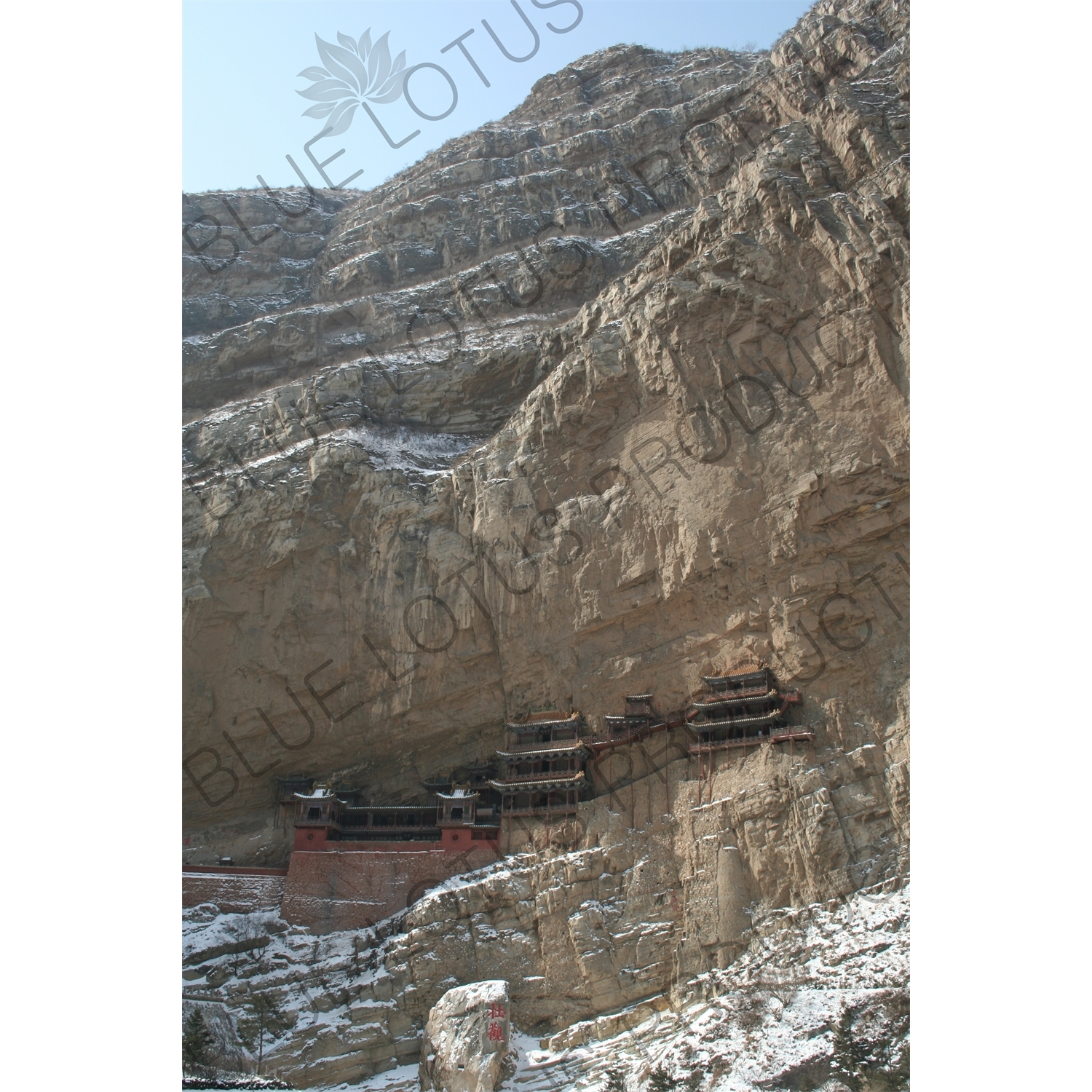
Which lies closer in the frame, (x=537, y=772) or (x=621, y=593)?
(x=537, y=772)

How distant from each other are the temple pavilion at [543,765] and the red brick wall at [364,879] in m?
1.45

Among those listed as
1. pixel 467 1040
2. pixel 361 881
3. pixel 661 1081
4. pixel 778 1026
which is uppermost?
pixel 361 881

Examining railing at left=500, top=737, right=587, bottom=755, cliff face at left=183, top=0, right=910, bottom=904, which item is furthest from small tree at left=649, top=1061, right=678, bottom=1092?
railing at left=500, top=737, right=587, bottom=755

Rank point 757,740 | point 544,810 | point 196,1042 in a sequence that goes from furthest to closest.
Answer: point 544,810 → point 757,740 → point 196,1042

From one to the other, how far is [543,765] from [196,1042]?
10298mm

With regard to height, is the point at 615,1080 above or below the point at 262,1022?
below

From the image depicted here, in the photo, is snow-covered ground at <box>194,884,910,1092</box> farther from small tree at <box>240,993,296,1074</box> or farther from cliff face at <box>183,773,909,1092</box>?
small tree at <box>240,993,296,1074</box>

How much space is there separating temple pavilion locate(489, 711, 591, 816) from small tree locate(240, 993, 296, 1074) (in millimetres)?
6851

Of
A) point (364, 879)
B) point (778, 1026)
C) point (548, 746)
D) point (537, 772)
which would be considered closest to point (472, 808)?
point (537, 772)

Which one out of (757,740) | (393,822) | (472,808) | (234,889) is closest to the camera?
(757,740)

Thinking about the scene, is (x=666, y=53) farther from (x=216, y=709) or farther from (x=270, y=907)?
(x=270, y=907)

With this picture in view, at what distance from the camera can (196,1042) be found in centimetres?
2109

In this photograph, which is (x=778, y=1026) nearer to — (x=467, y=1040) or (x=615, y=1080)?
(x=615, y=1080)

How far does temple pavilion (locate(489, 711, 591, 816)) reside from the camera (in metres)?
26.0
